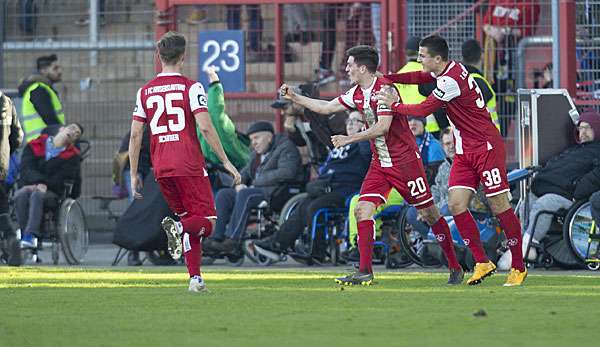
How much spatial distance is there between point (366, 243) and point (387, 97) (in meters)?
1.11

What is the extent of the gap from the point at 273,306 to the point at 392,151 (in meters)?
2.64

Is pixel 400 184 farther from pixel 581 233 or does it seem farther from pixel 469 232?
pixel 581 233

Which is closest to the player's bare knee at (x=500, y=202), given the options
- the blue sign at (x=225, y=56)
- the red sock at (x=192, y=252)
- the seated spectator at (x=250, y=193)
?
the red sock at (x=192, y=252)

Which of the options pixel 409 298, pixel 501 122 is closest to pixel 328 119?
pixel 501 122

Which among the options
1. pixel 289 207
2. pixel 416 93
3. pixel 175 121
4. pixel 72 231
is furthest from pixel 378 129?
pixel 72 231

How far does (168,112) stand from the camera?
1206 cm

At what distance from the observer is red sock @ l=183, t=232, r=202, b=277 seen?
39.3ft

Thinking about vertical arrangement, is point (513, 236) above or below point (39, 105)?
below

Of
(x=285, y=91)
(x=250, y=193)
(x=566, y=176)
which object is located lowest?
(x=250, y=193)

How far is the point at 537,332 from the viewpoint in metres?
8.77

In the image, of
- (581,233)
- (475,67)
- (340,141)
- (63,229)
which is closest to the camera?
(340,141)

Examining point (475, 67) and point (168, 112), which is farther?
point (475, 67)

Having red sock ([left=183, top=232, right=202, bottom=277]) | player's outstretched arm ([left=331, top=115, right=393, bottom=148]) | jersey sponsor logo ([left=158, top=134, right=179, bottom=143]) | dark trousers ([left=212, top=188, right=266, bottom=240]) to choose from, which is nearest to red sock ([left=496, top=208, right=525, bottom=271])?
→ player's outstretched arm ([left=331, top=115, right=393, bottom=148])

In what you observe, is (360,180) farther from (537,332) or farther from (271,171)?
(537,332)
